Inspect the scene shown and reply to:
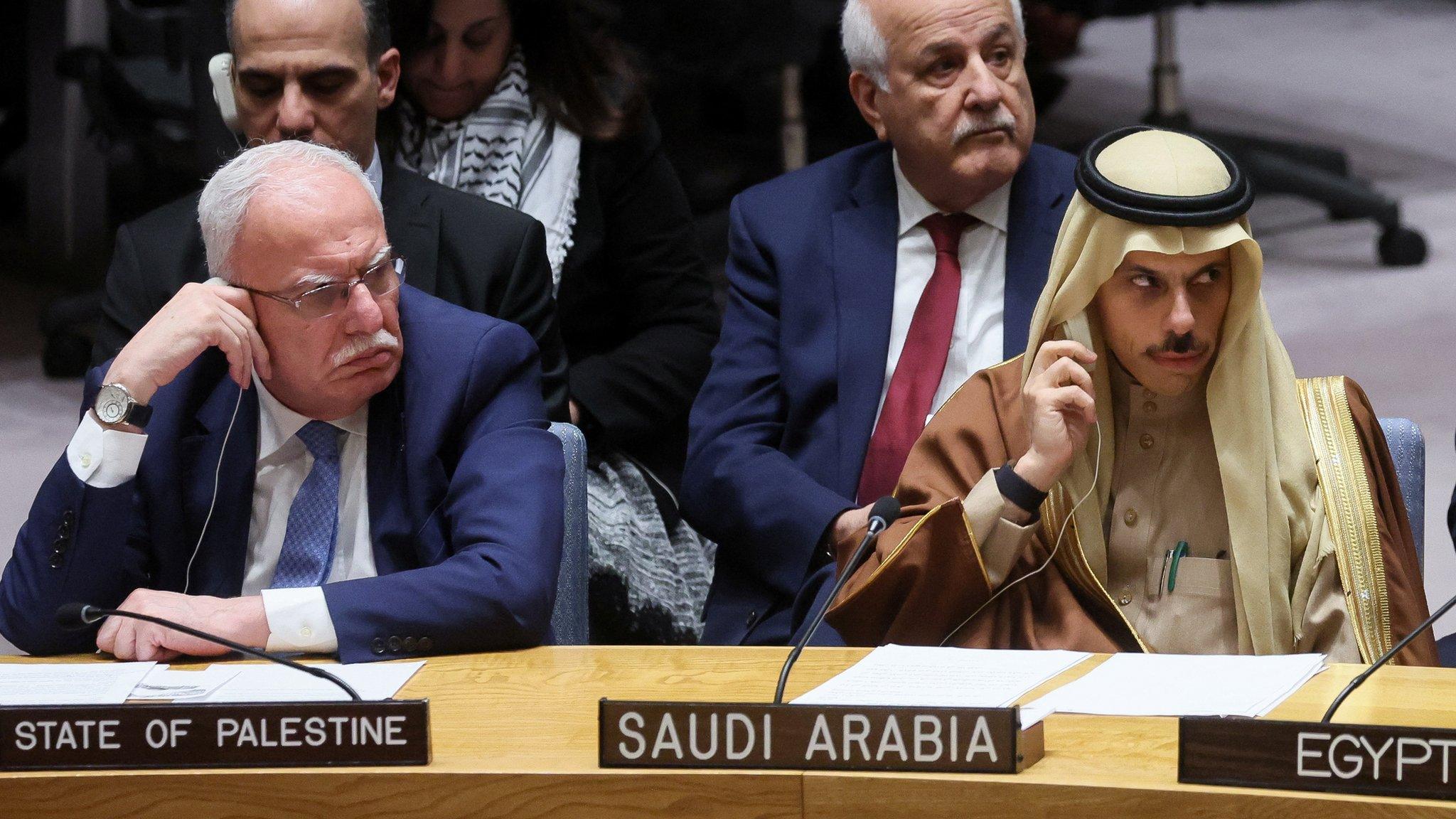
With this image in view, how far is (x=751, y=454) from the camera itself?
9.78 feet

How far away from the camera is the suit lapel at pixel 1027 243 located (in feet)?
9.79

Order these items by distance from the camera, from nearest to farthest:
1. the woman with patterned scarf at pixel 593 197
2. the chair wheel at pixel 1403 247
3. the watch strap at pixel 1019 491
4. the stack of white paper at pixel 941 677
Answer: the stack of white paper at pixel 941 677
the watch strap at pixel 1019 491
the woman with patterned scarf at pixel 593 197
the chair wheel at pixel 1403 247

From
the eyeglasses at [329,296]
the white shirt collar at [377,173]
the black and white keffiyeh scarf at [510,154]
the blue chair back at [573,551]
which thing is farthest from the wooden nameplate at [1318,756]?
the black and white keffiyeh scarf at [510,154]

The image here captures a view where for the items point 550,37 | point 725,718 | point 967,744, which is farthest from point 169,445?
point 550,37

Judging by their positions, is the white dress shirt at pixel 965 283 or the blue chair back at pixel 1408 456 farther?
the white dress shirt at pixel 965 283

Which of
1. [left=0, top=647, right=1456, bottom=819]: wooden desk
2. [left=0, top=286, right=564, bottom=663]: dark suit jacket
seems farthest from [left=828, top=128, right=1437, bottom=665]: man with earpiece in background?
[left=0, top=286, right=564, bottom=663]: dark suit jacket

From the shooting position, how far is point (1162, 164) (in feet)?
7.70

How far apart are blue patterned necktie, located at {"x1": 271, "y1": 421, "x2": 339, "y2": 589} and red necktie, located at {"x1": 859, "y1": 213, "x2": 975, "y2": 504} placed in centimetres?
84

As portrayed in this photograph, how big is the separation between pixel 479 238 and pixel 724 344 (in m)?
0.45

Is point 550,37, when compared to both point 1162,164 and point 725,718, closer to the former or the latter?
point 1162,164

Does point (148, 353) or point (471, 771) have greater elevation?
point (148, 353)

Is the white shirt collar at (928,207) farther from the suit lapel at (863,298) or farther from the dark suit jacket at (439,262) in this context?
the dark suit jacket at (439,262)

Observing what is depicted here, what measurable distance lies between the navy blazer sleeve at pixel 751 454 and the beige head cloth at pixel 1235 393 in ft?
1.91

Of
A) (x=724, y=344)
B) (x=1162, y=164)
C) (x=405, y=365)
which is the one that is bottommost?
(x=724, y=344)
